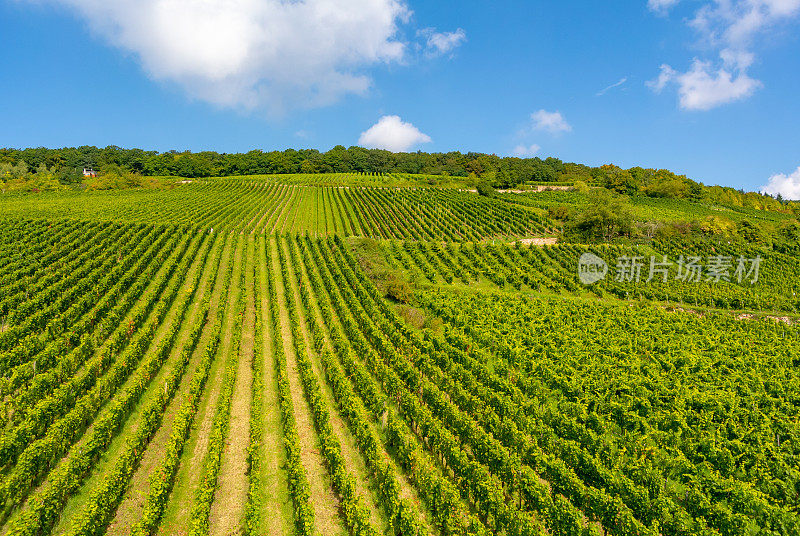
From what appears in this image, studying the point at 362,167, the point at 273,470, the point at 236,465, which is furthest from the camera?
the point at 362,167

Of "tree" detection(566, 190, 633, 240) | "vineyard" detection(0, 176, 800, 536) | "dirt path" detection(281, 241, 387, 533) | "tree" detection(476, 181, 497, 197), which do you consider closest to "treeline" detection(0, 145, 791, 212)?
"tree" detection(476, 181, 497, 197)

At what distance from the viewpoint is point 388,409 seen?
2152 centimetres

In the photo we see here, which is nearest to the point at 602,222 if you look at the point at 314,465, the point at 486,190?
the point at 486,190

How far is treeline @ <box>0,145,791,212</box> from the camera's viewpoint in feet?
404

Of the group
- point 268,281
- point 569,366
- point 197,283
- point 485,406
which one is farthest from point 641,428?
point 197,283

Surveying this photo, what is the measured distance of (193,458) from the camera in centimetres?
1734

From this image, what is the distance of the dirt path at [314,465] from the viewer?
14.8 meters

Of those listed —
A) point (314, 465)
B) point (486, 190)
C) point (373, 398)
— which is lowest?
point (314, 465)

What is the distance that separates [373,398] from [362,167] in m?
147

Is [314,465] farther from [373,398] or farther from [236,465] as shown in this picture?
[373,398]

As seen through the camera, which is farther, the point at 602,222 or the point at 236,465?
the point at 602,222

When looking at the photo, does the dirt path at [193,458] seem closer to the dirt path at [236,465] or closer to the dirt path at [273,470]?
the dirt path at [236,465]

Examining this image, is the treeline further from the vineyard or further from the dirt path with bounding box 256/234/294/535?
the dirt path with bounding box 256/234/294/535

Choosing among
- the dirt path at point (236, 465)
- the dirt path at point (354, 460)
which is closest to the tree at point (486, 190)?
the dirt path at point (354, 460)
